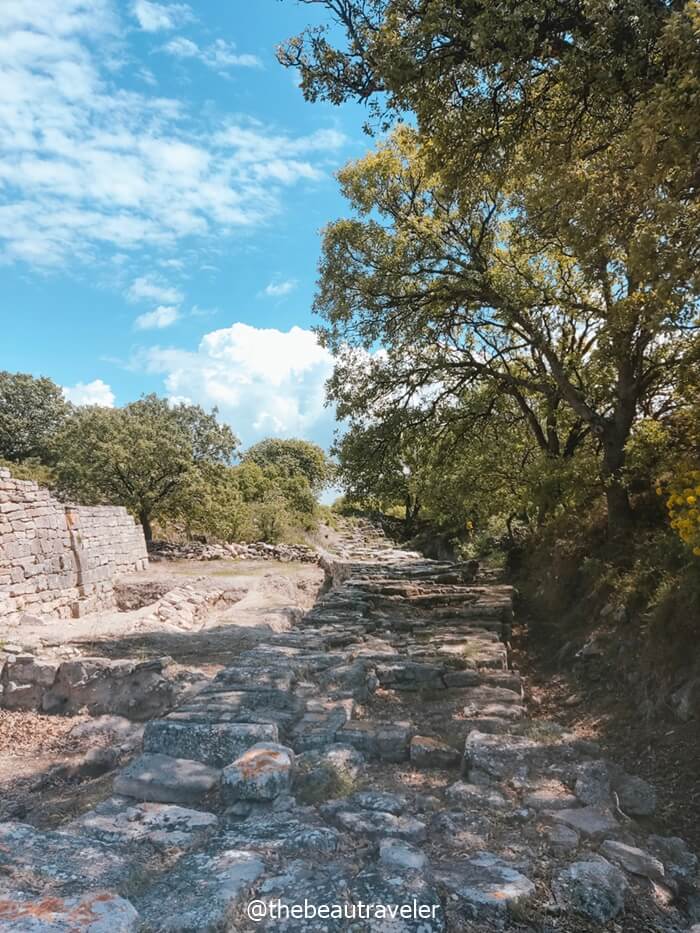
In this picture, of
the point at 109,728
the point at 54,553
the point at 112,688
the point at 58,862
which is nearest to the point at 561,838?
the point at 58,862

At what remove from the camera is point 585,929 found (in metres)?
2.32

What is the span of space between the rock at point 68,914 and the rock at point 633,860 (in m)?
2.10

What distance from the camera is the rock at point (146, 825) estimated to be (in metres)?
2.89

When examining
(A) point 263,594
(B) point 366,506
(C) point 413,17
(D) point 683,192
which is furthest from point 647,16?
(A) point 263,594

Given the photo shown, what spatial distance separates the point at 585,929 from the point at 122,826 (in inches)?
85.7

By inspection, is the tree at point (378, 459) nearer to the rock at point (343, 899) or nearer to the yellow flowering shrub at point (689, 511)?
the yellow flowering shrub at point (689, 511)

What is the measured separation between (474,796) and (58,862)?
6.96 feet

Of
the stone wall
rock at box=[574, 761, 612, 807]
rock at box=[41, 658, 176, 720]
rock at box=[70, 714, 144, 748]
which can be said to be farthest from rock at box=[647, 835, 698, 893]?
the stone wall

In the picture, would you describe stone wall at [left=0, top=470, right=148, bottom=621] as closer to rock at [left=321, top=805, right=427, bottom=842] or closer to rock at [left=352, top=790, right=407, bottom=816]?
rock at [left=352, top=790, right=407, bottom=816]

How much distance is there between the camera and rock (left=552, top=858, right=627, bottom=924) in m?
2.41

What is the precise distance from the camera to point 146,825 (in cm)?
304

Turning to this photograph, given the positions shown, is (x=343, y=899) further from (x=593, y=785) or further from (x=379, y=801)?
(x=593, y=785)

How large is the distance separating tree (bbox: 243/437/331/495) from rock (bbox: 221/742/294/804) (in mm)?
39562

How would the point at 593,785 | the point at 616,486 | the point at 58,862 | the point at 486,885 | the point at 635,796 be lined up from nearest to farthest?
the point at 486,885
the point at 58,862
the point at 593,785
the point at 635,796
the point at 616,486
